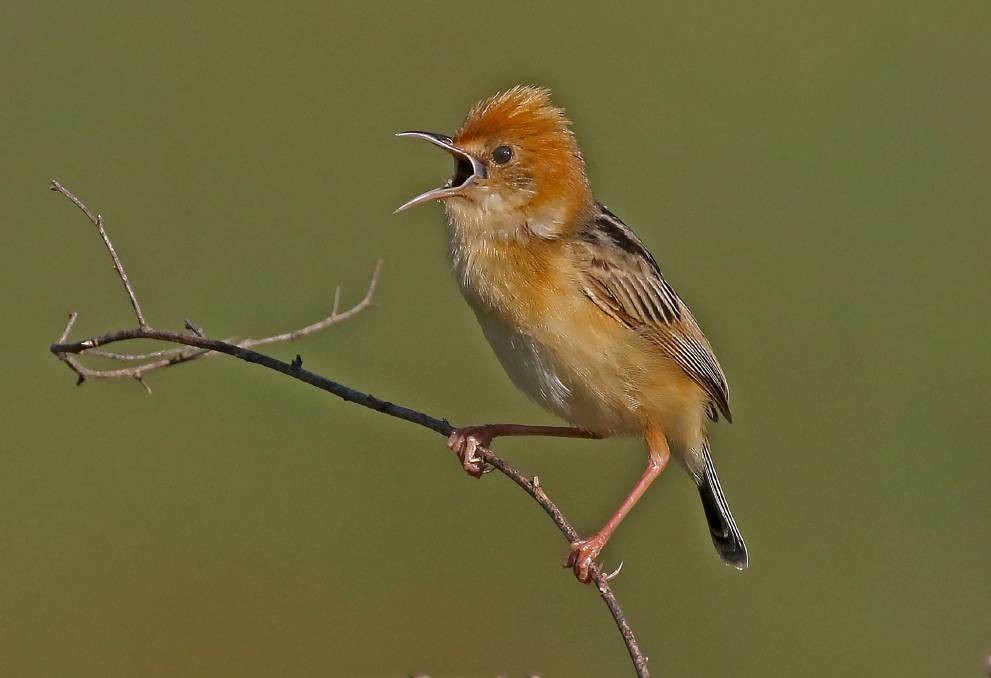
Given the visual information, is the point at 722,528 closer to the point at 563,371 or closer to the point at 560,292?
the point at 563,371

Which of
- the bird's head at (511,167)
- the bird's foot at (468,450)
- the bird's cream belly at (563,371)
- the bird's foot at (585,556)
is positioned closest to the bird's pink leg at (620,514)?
the bird's foot at (585,556)

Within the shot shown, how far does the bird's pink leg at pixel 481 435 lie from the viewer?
521 centimetres

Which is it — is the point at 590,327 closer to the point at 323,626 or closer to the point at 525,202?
the point at 525,202

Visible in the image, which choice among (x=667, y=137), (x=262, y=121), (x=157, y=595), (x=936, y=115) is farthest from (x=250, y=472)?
(x=936, y=115)

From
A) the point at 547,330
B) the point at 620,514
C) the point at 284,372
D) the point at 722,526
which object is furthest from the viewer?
the point at 722,526

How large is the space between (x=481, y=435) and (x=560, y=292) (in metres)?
0.69

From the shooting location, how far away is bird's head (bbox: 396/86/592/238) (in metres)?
5.14

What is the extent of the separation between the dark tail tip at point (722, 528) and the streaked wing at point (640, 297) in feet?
1.93

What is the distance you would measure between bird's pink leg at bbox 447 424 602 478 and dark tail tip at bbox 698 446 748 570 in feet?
2.49

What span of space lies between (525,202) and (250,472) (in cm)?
469

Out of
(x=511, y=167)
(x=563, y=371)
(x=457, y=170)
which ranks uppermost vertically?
(x=511, y=167)

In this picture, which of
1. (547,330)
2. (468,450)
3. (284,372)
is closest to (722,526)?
(468,450)

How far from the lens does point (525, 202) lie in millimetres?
5188

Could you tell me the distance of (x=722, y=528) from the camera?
625cm
